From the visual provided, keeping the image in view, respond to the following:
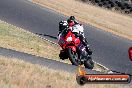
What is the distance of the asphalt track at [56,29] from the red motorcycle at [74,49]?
2878mm

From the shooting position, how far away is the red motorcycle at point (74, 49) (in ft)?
58.9

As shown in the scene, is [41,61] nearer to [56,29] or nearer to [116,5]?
[56,29]

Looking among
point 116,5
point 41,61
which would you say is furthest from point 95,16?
point 41,61

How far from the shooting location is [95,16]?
122 feet

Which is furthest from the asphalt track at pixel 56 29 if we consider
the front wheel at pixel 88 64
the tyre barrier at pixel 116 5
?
the tyre barrier at pixel 116 5

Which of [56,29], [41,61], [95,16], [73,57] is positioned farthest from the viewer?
[95,16]

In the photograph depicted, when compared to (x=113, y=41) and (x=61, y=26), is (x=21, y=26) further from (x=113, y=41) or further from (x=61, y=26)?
(x=61, y=26)

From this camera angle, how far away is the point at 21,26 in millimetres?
26312

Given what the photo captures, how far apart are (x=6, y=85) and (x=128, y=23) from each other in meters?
29.5

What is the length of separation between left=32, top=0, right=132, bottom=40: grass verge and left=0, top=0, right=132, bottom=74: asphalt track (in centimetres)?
200

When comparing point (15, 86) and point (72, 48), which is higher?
point (15, 86)

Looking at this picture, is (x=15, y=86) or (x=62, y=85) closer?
(x=15, y=86)

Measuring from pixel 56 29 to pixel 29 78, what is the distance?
16.0 m

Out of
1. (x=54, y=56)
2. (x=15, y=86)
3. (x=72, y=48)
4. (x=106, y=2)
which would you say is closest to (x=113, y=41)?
(x=54, y=56)
